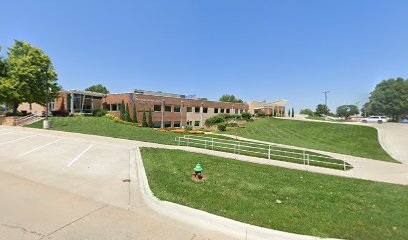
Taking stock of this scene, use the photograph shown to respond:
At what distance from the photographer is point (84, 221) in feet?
17.0

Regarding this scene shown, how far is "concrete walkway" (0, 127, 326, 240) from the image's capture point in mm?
4801

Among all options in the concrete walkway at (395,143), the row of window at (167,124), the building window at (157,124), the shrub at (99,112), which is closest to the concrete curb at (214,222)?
the concrete walkway at (395,143)

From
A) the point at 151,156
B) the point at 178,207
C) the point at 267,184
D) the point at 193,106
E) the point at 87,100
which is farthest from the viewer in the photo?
the point at 193,106

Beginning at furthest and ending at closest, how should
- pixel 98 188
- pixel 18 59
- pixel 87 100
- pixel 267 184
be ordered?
pixel 87 100 → pixel 18 59 → pixel 267 184 → pixel 98 188

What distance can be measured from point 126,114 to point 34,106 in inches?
1029

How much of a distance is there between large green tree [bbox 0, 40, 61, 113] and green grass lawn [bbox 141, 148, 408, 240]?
29771 mm

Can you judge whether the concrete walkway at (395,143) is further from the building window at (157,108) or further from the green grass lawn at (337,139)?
the building window at (157,108)

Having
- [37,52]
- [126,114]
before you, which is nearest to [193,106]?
[126,114]

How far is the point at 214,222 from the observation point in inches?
210

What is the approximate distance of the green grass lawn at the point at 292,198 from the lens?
5168 mm

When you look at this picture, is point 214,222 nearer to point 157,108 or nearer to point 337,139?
point 337,139

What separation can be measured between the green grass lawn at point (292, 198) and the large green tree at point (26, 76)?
2977 centimetres

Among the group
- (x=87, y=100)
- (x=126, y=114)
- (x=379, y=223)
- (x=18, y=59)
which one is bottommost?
(x=379, y=223)

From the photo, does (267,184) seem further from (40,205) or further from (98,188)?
(40,205)
